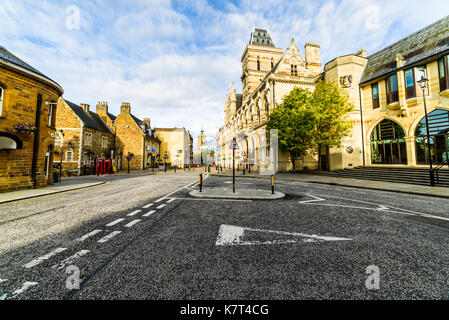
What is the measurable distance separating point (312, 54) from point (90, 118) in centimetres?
3980

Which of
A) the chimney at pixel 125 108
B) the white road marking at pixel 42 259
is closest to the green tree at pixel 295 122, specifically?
the white road marking at pixel 42 259

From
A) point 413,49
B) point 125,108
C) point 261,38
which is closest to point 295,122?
point 413,49

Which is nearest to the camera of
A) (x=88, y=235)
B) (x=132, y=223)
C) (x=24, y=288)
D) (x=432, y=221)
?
(x=24, y=288)

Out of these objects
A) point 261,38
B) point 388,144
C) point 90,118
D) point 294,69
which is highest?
point 261,38

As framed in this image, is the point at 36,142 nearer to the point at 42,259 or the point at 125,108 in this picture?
the point at 42,259

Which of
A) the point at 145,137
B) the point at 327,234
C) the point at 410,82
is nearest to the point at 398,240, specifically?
the point at 327,234

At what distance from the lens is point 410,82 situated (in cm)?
1622

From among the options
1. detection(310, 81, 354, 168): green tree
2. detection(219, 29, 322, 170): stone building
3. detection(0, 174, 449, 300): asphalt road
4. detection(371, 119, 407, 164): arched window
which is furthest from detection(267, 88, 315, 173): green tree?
detection(0, 174, 449, 300): asphalt road

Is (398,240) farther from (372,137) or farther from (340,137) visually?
(372,137)

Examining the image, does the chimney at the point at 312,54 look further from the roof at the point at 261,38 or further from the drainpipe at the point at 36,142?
the drainpipe at the point at 36,142

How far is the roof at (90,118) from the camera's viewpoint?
2485 centimetres

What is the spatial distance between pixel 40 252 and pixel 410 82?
86.1ft

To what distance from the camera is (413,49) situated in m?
17.0
